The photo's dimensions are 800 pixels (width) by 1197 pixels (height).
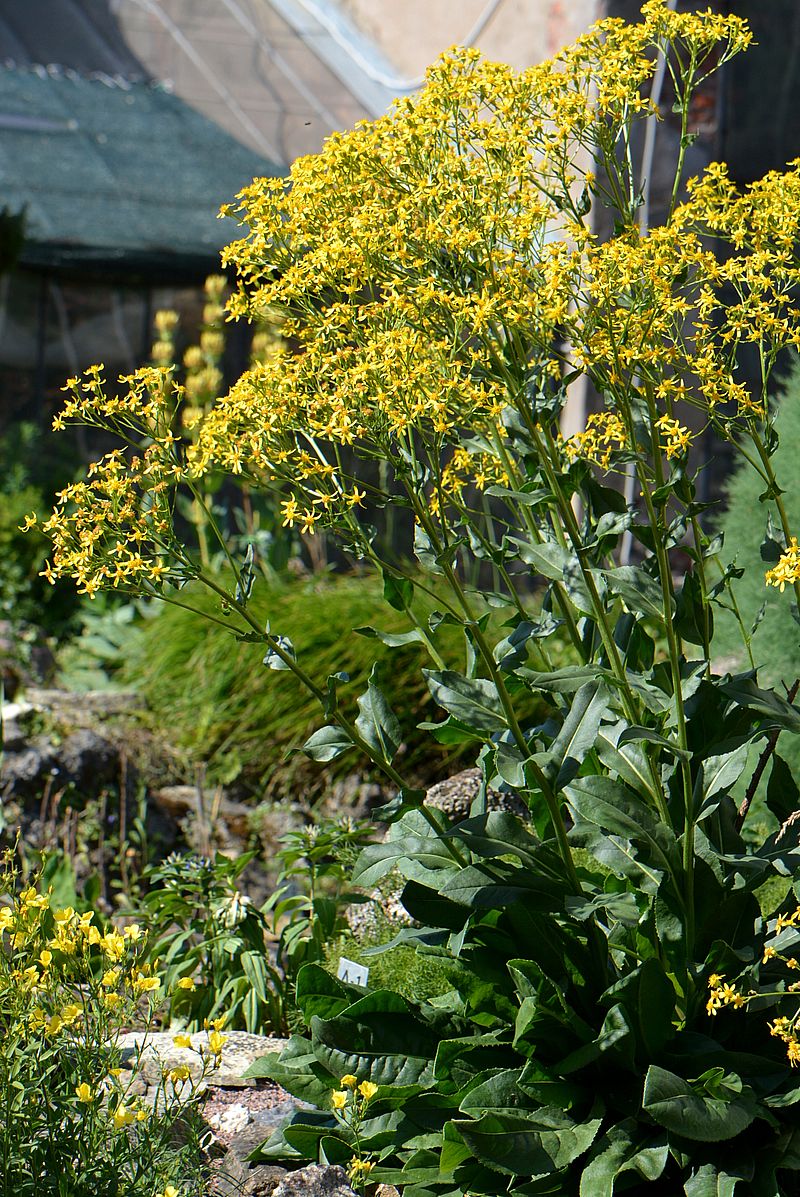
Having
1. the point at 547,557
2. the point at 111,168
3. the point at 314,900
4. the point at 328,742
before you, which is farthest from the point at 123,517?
the point at 111,168

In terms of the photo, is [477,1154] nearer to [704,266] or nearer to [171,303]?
[704,266]

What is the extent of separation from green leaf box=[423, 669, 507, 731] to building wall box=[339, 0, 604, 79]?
15.5ft

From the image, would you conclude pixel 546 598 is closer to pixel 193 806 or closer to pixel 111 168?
pixel 193 806

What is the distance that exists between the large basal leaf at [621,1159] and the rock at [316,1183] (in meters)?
0.40

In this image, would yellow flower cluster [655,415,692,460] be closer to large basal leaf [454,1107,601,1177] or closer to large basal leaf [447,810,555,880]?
large basal leaf [447,810,555,880]

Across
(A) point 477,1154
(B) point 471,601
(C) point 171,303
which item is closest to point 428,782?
(B) point 471,601

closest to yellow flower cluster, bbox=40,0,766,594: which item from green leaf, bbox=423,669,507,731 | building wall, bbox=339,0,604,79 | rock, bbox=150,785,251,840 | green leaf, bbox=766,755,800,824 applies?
green leaf, bbox=423,669,507,731

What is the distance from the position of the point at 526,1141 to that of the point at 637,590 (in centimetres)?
94

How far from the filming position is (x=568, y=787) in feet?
7.11

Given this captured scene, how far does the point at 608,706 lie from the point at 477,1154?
824 millimetres

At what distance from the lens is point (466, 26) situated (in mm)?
8164

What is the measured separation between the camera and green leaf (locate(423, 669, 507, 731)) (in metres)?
2.09

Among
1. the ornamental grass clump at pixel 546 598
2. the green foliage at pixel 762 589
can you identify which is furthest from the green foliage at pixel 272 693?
the ornamental grass clump at pixel 546 598

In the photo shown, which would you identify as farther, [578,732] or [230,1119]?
[230,1119]
